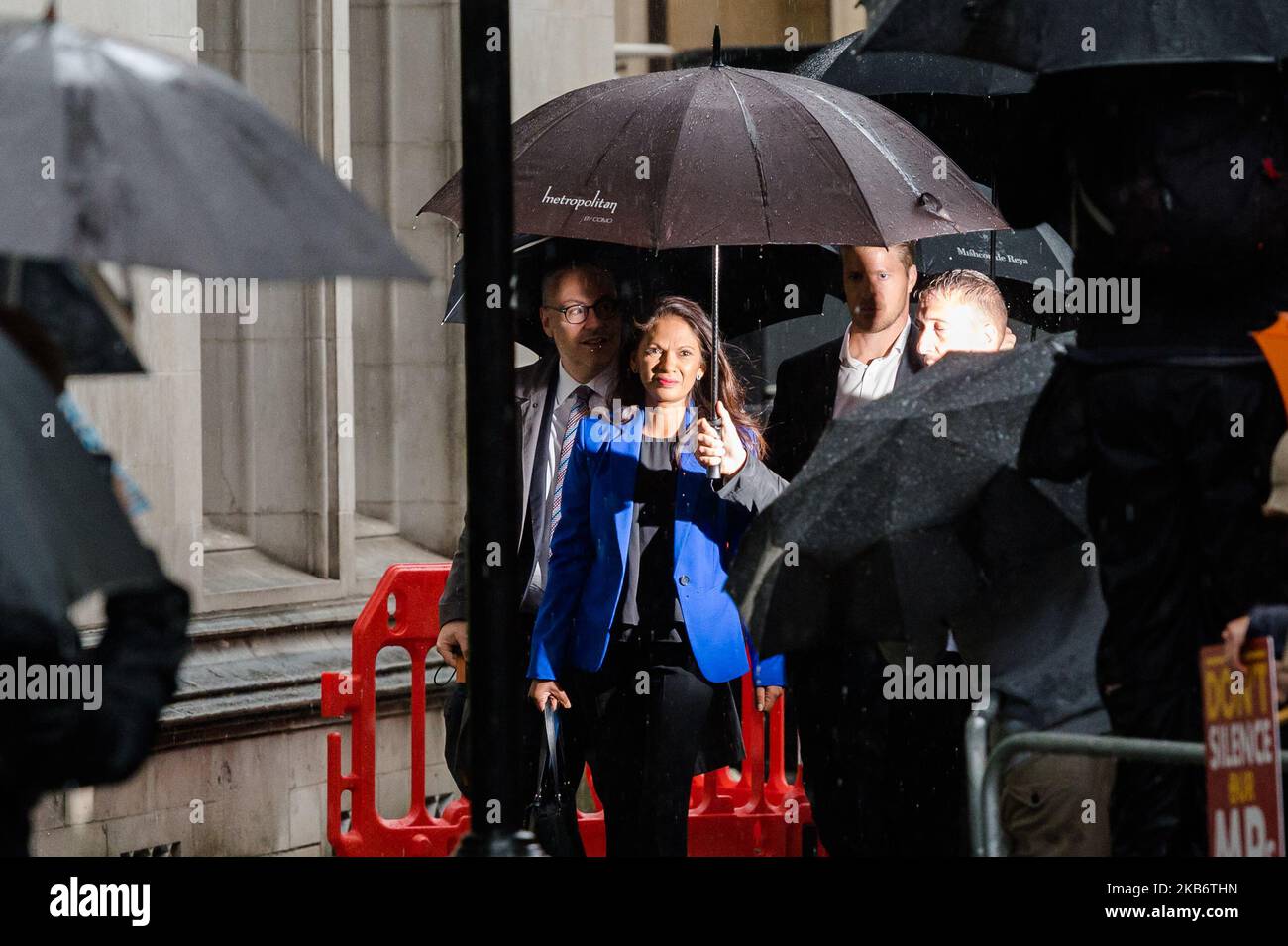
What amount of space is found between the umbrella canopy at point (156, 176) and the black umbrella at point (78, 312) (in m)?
0.28

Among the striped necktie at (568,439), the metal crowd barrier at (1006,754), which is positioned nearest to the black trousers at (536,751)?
the striped necktie at (568,439)

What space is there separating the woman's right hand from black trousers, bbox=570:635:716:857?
71mm

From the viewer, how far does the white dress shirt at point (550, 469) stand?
23.4ft

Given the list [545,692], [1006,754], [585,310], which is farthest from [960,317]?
[1006,754]

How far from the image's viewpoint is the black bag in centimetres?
679

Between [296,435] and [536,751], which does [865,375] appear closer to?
[536,751]

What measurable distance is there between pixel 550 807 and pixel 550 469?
43.2 inches

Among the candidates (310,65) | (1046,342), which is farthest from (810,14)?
(1046,342)

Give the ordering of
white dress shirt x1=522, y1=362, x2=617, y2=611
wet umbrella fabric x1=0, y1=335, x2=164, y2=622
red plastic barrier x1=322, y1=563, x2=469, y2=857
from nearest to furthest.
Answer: wet umbrella fabric x1=0, y1=335, x2=164, y2=622, white dress shirt x1=522, y1=362, x2=617, y2=611, red plastic barrier x1=322, y1=563, x2=469, y2=857

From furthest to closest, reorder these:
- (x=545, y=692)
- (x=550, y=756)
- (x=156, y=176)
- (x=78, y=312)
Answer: (x=550, y=756) → (x=545, y=692) → (x=78, y=312) → (x=156, y=176)

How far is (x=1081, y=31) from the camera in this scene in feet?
16.1

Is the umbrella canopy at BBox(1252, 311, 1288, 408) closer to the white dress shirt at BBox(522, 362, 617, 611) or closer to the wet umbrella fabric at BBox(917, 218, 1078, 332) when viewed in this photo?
the white dress shirt at BBox(522, 362, 617, 611)

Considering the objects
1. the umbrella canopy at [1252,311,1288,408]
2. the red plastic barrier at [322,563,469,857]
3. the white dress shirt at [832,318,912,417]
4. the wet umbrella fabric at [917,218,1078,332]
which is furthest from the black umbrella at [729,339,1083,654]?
the wet umbrella fabric at [917,218,1078,332]

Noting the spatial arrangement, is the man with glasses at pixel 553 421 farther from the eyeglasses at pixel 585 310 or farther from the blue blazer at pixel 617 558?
the blue blazer at pixel 617 558
